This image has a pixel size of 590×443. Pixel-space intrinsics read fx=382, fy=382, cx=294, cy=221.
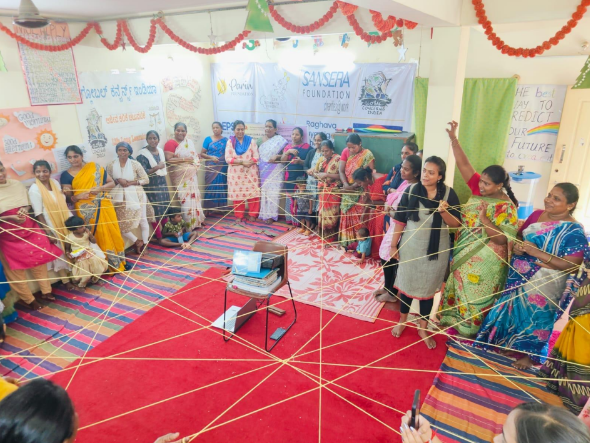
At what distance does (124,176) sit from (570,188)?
4508mm

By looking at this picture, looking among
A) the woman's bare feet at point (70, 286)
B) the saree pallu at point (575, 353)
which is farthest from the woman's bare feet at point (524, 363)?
the woman's bare feet at point (70, 286)

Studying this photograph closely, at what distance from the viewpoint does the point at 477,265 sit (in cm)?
299

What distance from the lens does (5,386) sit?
156cm

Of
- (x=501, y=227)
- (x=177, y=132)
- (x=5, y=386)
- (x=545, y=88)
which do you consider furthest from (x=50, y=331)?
(x=545, y=88)

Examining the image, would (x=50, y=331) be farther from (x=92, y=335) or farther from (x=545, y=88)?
(x=545, y=88)

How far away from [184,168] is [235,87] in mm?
1735

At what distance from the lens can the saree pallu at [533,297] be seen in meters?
2.51

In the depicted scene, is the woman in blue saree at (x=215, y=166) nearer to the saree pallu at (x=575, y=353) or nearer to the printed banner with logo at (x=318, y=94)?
the printed banner with logo at (x=318, y=94)

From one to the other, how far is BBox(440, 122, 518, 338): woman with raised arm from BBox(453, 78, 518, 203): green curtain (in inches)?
66.5

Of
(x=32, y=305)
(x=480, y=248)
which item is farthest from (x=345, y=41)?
(x=32, y=305)

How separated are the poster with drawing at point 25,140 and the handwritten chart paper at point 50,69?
0.55ft

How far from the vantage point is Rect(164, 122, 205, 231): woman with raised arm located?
552 cm

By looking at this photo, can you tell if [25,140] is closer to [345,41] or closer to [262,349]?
[262,349]

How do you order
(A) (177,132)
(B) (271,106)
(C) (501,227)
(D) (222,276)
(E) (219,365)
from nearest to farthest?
(C) (501,227) < (E) (219,365) < (D) (222,276) < (A) (177,132) < (B) (271,106)
